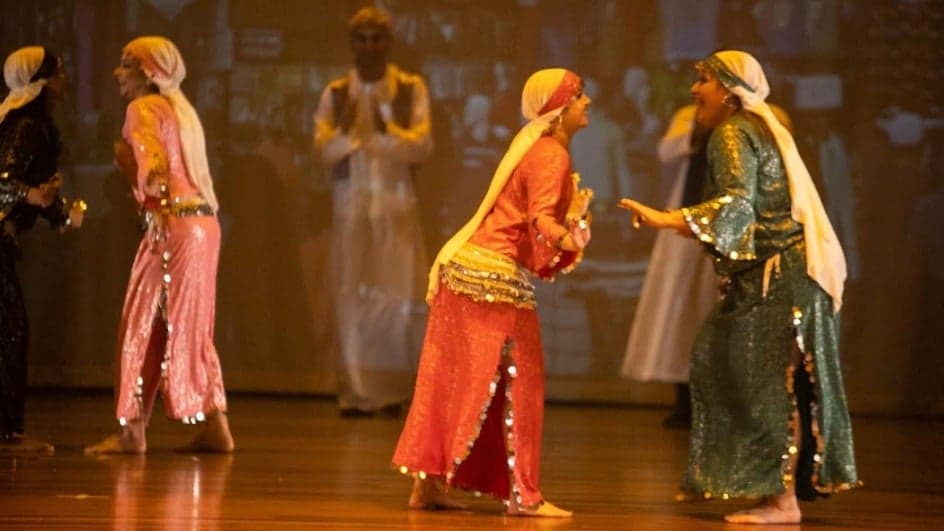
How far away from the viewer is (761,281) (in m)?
5.74

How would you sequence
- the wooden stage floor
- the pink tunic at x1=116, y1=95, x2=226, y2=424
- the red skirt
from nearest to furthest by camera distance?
the wooden stage floor, the red skirt, the pink tunic at x1=116, y1=95, x2=226, y2=424

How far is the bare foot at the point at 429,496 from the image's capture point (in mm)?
5797

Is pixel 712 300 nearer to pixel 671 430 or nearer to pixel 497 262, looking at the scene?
pixel 671 430

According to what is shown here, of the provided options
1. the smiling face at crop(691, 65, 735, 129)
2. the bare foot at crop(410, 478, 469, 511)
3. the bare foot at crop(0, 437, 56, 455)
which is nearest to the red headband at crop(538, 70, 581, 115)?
the smiling face at crop(691, 65, 735, 129)

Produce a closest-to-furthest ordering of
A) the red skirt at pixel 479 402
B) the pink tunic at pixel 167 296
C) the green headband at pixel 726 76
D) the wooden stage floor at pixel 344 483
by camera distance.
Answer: the wooden stage floor at pixel 344 483 → the red skirt at pixel 479 402 → the green headband at pixel 726 76 → the pink tunic at pixel 167 296

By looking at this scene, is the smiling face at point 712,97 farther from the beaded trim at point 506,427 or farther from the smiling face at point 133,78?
the smiling face at point 133,78

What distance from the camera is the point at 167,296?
7145 mm

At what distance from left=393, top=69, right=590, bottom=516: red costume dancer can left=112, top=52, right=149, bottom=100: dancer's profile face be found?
197cm

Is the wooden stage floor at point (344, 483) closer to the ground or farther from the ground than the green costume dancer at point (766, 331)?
closer to the ground

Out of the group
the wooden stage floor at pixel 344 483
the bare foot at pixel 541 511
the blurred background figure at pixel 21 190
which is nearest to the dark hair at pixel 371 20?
the wooden stage floor at pixel 344 483

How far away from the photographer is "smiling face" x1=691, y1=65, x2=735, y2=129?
19.1 feet

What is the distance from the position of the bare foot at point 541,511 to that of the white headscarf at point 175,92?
2.11 metres

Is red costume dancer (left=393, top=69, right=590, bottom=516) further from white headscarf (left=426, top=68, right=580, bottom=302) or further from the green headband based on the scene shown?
the green headband

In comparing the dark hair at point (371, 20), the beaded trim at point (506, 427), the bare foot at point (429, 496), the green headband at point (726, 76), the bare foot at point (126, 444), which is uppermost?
the dark hair at point (371, 20)
